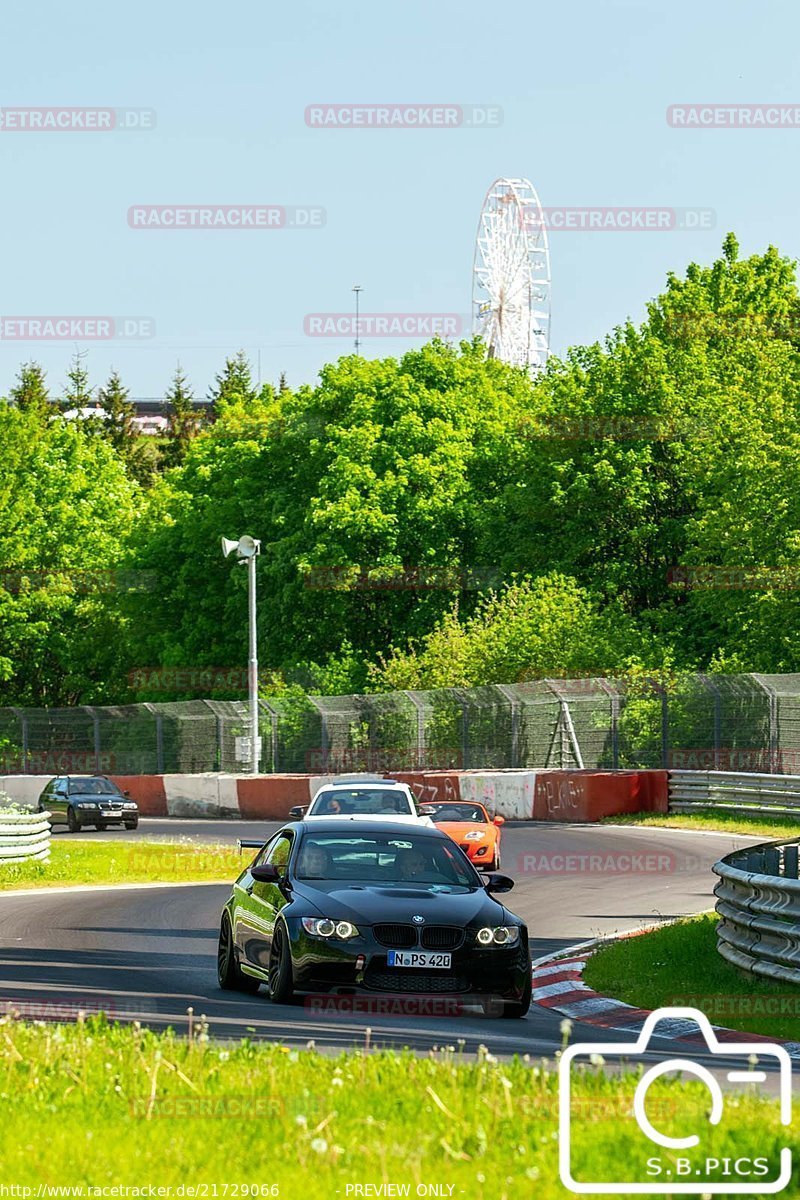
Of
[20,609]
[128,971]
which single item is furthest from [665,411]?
[128,971]

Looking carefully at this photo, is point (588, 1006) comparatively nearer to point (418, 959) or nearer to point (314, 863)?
point (418, 959)

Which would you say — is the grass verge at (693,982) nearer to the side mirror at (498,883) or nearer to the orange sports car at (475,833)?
the side mirror at (498,883)

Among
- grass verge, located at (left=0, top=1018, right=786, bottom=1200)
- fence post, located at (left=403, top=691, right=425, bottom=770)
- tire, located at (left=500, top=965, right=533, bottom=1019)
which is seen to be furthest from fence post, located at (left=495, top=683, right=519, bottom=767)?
grass verge, located at (left=0, top=1018, right=786, bottom=1200)

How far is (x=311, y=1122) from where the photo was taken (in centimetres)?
730

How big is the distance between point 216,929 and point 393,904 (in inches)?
276

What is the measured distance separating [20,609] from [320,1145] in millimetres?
71899

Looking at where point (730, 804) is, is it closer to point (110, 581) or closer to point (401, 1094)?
point (401, 1094)

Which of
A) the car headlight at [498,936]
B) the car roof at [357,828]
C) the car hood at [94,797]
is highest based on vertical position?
the car roof at [357,828]

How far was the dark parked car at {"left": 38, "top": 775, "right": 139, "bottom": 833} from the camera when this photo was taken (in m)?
44.2

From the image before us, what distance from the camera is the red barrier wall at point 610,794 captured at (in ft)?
129

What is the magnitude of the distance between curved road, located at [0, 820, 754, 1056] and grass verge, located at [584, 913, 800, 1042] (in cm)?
97

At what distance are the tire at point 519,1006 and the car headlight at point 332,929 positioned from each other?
1160 mm

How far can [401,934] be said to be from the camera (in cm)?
1278

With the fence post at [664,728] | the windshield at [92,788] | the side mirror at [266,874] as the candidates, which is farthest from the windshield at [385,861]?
the windshield at [92,788]
